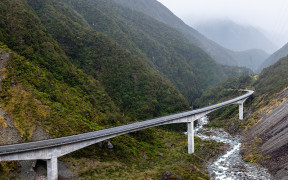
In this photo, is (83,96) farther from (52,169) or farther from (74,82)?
(52,169)

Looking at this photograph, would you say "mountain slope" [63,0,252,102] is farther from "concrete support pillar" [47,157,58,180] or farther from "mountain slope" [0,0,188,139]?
"concrete support pillar" [47,157,58,180]

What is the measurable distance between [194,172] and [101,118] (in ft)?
89.9

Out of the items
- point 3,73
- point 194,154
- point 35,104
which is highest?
point 3,73

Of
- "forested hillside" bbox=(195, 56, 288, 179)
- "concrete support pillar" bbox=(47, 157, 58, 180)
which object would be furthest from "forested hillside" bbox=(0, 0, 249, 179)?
"forested hillside" bbox=(195, 56, 288, 179)

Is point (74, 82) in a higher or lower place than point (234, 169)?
higher

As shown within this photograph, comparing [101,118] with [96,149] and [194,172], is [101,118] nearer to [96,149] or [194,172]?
[96,149]

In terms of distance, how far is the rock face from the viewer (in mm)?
33972

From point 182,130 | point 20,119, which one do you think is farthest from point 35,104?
point 182,130

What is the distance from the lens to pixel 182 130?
7775 centimetres

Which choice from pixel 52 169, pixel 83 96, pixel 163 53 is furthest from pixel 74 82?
pixel 163 53

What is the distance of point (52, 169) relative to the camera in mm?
28453

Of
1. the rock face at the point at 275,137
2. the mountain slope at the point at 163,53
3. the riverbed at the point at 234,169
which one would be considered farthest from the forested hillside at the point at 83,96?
the mountain slope at the point at 163,53

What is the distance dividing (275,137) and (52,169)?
1594 inches

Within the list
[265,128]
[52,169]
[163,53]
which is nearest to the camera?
[52,169]
